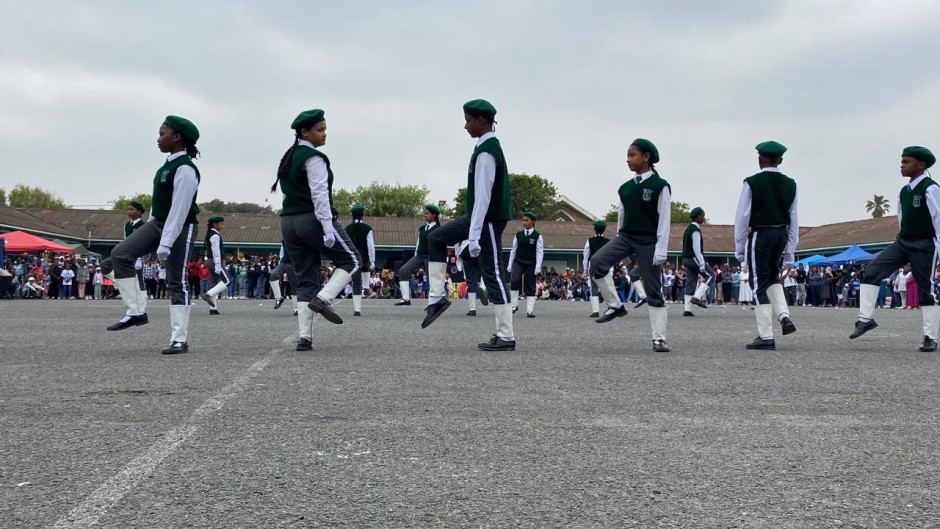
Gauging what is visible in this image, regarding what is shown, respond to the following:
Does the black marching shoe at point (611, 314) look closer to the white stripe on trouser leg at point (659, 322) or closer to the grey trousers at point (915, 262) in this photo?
the white stripe on trouser leg at point (659, 322)

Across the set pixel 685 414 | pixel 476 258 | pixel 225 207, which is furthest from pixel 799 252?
pixel 225 207

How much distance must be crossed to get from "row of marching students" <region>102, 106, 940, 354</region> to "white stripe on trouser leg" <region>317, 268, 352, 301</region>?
0.01 meters

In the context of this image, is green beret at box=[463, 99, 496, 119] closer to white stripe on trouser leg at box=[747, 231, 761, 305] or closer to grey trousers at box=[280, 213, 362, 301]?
grey trousers at box=[280, 213, 362, 301]

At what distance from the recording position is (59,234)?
47.1 meters

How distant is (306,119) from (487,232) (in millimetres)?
1960

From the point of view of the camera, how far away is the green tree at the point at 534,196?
8394cm

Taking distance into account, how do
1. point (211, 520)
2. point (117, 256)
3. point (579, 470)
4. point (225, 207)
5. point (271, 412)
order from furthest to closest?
point (225, 207), point (117, 256), point (271, 412), point (579, 470), point (211, 520)

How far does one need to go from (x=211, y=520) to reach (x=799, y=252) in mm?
54140

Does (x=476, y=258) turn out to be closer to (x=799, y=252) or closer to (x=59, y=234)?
(x=59, y=234)

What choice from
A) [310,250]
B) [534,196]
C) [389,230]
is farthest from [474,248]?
[534,196]

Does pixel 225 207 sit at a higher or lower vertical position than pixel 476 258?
higher

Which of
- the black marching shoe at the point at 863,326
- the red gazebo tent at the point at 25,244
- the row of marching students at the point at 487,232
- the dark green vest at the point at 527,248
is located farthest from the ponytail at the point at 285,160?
the red gazebo tent at the point at 25,244

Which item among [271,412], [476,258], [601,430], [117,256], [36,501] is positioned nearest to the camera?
[36,501]

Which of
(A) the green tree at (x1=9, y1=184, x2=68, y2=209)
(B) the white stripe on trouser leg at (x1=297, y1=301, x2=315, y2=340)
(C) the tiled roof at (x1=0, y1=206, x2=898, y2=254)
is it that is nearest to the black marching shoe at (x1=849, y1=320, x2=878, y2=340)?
(B) the white stripe on trouser leg at (x1=297, y1=301, x2=315, y2=340)
